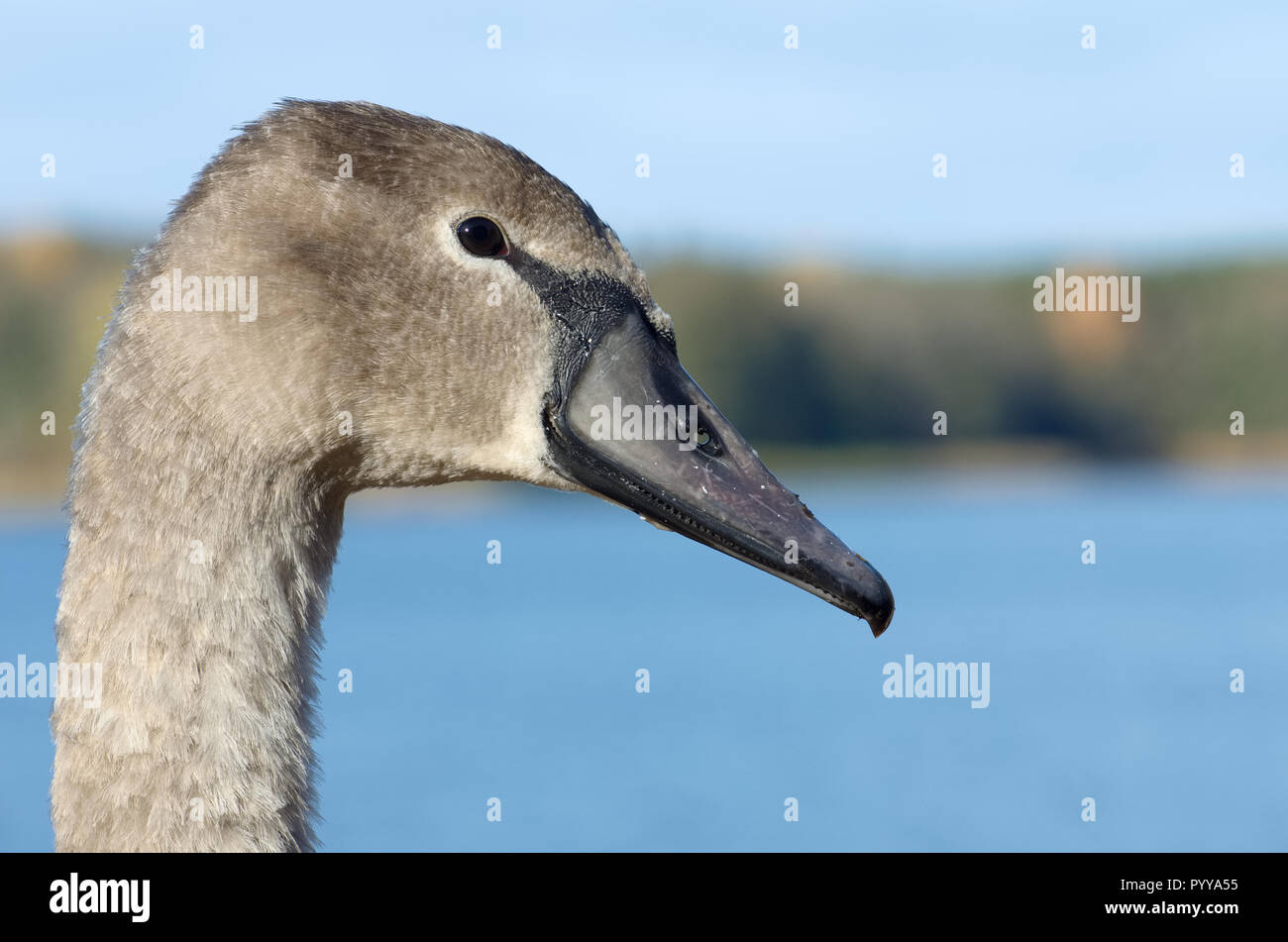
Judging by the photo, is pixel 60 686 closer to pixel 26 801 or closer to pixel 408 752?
pixel 26 801

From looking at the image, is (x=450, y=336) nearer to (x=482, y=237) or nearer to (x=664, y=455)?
(x=482, y=237)

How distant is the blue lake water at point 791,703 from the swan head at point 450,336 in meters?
0.75

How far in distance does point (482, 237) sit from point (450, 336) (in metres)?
0.28

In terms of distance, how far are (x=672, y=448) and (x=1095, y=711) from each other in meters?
35.4

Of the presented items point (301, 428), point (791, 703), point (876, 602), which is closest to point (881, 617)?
point (876, 602)

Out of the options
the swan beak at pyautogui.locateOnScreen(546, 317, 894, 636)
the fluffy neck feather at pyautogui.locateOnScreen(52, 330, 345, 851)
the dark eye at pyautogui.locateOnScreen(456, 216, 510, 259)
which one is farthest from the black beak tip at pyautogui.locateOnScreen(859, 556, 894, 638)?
the fluffy neck feather at pyautogui.locateOnScreen(52, 330, 345, 851)

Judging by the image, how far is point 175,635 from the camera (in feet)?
11.4

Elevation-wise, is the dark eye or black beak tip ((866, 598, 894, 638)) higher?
the dark eye

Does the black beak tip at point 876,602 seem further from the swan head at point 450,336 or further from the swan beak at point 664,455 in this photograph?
the swan beak at point 664,455

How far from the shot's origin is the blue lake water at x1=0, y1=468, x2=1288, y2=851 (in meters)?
27.0

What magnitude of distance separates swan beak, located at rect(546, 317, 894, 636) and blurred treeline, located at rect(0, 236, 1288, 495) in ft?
197

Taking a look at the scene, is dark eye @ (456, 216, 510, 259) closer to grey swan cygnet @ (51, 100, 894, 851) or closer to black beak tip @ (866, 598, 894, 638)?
grey swan cygnet @ (51, 100, 894, 851)
